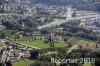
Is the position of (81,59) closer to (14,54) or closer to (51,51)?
(51,51)

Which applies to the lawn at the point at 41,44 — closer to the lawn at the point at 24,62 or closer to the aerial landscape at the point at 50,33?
the aerial landscape at the point at 50,33

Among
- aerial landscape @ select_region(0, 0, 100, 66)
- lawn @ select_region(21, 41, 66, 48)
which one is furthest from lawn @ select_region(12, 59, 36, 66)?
lawn @ select_region(21, 41, 66, 48)

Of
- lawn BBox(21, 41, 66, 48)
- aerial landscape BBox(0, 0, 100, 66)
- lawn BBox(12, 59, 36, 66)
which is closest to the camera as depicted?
Result: lawn BBox(12, 59, 36, 66)

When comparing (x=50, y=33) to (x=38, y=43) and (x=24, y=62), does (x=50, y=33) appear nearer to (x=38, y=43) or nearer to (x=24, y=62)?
(x=38, y=43)

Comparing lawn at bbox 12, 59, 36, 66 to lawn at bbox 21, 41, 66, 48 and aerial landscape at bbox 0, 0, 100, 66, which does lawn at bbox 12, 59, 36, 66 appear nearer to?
aerial landscape at bbox 0, 0, 100, 66

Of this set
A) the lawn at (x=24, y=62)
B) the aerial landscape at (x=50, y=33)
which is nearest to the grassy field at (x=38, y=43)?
the aerial landscape at (x=50, y=33)

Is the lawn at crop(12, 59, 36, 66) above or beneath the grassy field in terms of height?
beneath

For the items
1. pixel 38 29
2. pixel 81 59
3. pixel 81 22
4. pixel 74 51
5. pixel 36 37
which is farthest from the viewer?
pixel 81 22

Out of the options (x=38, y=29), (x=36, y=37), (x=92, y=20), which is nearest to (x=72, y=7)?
(x=92, y=20)
